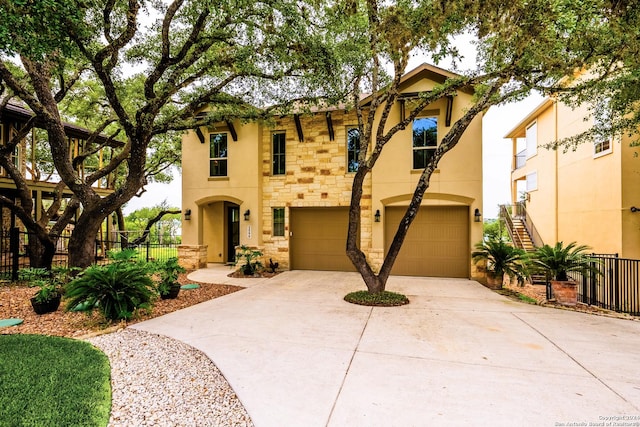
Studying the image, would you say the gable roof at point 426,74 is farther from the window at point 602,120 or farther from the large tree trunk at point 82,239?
the large tree trunk at point 82,239

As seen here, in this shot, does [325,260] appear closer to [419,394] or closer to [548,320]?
[548,320]

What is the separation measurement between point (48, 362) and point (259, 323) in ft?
8.55

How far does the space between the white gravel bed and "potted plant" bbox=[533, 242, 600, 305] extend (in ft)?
23.2

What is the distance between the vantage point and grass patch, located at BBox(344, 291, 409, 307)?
243 inches

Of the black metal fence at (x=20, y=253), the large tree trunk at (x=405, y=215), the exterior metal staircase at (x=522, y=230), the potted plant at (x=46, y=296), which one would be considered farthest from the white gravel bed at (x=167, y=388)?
the exterior metal staircase at (x=522, y=230)

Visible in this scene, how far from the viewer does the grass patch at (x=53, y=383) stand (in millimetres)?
2438

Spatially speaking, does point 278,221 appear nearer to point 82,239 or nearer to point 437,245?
point 437,245

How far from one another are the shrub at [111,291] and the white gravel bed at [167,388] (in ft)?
2.71

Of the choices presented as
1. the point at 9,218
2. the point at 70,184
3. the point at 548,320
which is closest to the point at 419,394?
the point at 548,320

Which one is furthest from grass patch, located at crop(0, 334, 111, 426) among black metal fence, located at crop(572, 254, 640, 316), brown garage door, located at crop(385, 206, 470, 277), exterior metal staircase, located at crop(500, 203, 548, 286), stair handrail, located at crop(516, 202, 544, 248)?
stair handrail, located at crop(516, 202, 544, 248)

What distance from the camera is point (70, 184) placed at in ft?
23.2

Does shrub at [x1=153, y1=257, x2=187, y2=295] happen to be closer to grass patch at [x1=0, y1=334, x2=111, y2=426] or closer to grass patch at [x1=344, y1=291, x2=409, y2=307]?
grass patch at [x1=0, y1=334, x2=111, y2=426]

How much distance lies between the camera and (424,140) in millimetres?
9461

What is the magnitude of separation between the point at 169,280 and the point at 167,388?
392 cm
